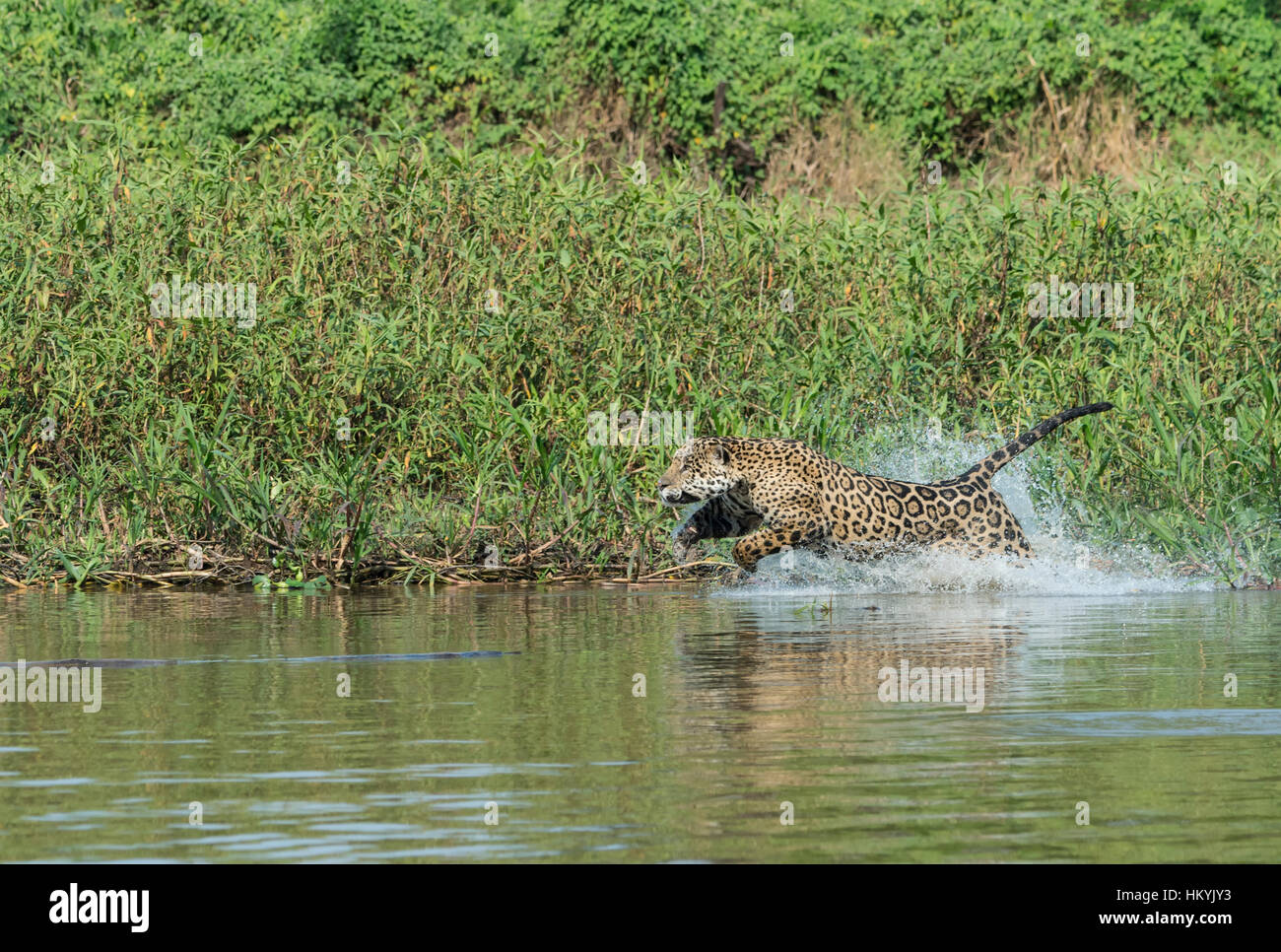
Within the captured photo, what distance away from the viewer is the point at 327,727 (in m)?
7.15

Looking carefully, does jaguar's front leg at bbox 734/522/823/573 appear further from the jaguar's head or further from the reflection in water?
the reflection in water

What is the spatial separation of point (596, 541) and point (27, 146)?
33.8 ft

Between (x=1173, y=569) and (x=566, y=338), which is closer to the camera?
(x=1173, y=569)

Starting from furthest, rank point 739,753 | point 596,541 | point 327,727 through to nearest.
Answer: point 596,541 < point 327,727 < point 739,753

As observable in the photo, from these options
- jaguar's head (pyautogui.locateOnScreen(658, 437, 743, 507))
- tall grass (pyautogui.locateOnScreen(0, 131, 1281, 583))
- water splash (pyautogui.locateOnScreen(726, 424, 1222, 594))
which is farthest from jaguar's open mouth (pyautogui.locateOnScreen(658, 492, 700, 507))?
tall grass (pyautogui.locateOnScreen(0, 131, 1281, 583))

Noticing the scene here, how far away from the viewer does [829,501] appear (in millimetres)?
12062

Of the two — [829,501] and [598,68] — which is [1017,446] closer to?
[829,501]

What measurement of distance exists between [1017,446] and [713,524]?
1756 mm

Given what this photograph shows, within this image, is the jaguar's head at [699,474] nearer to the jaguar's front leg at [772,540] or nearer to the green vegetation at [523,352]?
the jaguar's front leg at [772,540]

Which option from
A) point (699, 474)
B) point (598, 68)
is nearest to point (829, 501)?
point (699, 474)

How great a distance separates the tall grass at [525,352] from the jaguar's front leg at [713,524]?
787mm
